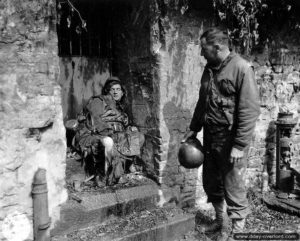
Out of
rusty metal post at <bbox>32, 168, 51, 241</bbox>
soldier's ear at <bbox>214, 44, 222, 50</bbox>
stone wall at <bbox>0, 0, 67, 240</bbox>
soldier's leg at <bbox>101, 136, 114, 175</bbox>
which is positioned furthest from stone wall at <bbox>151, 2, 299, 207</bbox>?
rusty metal post at <bbox>32, 168, 51, 241</bbox>

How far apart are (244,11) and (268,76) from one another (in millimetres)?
1300

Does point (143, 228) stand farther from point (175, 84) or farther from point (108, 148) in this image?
point (175, 84)

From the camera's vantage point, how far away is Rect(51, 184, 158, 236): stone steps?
150 inches

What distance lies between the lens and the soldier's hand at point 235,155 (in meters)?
3.44

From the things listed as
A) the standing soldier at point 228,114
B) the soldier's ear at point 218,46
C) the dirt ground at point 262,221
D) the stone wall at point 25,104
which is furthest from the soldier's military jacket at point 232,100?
the stone wall at point 25,104

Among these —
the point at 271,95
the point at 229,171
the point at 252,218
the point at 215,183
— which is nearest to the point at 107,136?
the point at 215,183

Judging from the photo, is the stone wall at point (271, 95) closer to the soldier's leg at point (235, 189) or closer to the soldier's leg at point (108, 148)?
the soldier's leg at point (235, 189)

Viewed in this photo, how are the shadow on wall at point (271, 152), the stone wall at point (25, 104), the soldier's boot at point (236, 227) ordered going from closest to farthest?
the stone wall at point (25, 104) → the soldier's boot at point (236, 227) → the shadow on wall at point (271, 152)

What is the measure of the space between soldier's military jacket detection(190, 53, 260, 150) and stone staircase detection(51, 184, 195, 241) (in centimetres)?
123

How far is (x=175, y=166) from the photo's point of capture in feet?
15.3

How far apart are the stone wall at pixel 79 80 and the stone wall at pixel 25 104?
1165 millimetres

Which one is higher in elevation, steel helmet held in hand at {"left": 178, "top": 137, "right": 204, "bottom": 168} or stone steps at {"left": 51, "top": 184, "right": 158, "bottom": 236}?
steel helmet held in hand at {"left": 178, "top": 137, "right": 204, "bottom": 168}

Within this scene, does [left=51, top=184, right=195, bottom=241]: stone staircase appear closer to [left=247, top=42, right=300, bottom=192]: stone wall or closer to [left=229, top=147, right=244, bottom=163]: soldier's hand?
[left=229, top=147, right=244, bottom=163]: soldier's hand

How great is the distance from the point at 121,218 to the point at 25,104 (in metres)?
1.73
